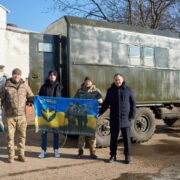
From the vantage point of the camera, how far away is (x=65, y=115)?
8.98 meters

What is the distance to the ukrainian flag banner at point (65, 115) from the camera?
28.7 feet

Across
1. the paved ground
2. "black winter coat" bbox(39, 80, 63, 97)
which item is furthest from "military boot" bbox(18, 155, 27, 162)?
"black winter coat" bbox(39, 80, 63, 97)

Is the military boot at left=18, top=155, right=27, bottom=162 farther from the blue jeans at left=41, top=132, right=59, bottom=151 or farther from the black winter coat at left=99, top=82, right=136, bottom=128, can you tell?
the black winter coat at left=99, top=82, right=136, bottom=128

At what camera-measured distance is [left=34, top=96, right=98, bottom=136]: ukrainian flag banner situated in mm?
8758

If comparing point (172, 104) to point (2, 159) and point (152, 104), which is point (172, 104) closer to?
point (152, 104)

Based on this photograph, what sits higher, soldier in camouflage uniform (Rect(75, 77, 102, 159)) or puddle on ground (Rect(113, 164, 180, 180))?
soldier in camouflage uniform (Rect(75, 77, 102, 159))

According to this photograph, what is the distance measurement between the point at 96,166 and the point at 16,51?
3.45 m

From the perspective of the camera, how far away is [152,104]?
11.3m

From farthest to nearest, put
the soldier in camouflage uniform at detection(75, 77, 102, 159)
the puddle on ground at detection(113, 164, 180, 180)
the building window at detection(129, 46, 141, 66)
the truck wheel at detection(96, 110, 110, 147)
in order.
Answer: the building window at detection(129, 46, 141, 66) → the truck wheel at detection(96, 110, 110, 147) → the soldier in camouflage uniform at detection(75, 77, 102, 159) → the puddle on ground at detection(113, 164, 180, 180)

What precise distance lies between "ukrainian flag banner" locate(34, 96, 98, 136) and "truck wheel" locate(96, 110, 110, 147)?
3.82ft

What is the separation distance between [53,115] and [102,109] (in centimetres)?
117

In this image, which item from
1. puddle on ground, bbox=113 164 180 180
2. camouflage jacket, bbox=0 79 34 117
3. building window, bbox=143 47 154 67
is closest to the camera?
puddle on ground, bbox=113 164 180 180

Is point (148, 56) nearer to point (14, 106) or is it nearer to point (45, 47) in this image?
point (45, 47)

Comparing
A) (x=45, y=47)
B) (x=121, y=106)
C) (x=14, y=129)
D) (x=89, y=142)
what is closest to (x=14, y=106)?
(x=14, y=129)
